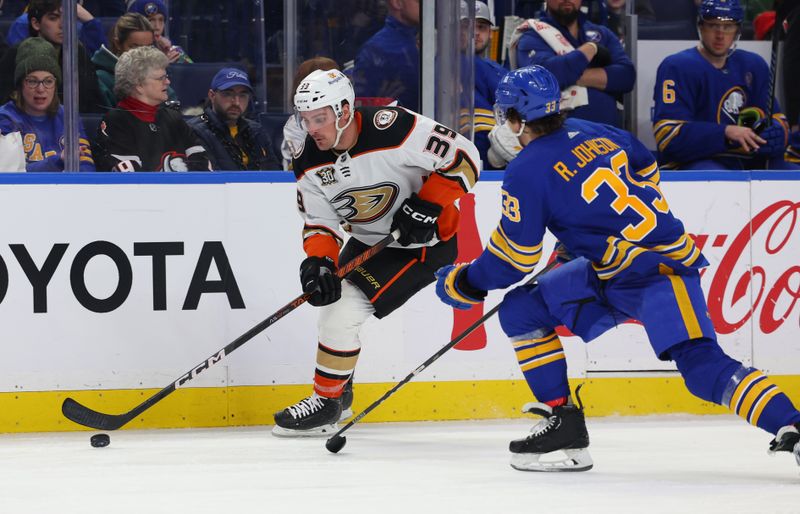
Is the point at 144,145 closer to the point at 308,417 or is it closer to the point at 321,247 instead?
the point at 321,247

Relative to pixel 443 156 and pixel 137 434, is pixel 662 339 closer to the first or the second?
pixel 443 156

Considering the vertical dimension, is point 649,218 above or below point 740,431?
above

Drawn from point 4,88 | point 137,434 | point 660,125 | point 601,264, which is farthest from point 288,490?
point 660,125

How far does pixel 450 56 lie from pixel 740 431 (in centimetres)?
176

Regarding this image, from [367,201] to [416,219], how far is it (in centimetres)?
23

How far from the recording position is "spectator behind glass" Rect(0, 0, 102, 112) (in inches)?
180

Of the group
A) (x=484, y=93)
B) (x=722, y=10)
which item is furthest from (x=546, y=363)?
(x=722, y=10)

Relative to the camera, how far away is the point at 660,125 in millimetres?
5266

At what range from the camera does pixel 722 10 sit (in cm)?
530

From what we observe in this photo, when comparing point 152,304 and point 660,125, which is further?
point 660,125

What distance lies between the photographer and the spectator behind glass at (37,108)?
15.0 feet

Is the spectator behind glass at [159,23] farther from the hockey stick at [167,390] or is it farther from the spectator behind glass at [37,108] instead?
the hockey stick at [167,390]

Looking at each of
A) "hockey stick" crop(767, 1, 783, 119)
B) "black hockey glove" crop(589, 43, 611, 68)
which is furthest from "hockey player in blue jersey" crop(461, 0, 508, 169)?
"hockey stick" crop(767, 1, 783, 119)

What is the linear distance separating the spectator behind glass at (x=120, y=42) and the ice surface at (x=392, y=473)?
4.34ft
